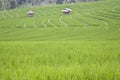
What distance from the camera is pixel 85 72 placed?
159 inches

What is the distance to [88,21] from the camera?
68375mm

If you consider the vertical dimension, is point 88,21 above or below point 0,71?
below

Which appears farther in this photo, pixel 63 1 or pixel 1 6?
pixel 63 1

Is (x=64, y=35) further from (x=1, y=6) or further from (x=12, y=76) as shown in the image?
(x=1, y=6)

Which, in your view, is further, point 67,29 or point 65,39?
point 67,29

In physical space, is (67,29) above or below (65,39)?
below

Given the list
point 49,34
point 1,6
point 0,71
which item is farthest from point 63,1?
point 0,71

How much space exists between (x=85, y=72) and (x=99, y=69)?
283mm

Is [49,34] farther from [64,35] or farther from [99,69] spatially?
[99,69]

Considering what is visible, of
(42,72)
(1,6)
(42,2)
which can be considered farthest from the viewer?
(42,2)

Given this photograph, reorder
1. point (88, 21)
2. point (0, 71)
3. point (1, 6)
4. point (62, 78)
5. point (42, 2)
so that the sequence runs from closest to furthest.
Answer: point (62, 78), point (0, 71), point (88, 21), point (1, 6), point (42, 2)

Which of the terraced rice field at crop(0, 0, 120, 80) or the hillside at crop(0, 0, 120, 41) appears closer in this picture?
the terraced rice field at crop(0, 0, 120, 80)

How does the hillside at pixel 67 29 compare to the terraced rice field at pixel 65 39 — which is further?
the hillside at pixel 67 29

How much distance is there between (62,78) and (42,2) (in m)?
185
